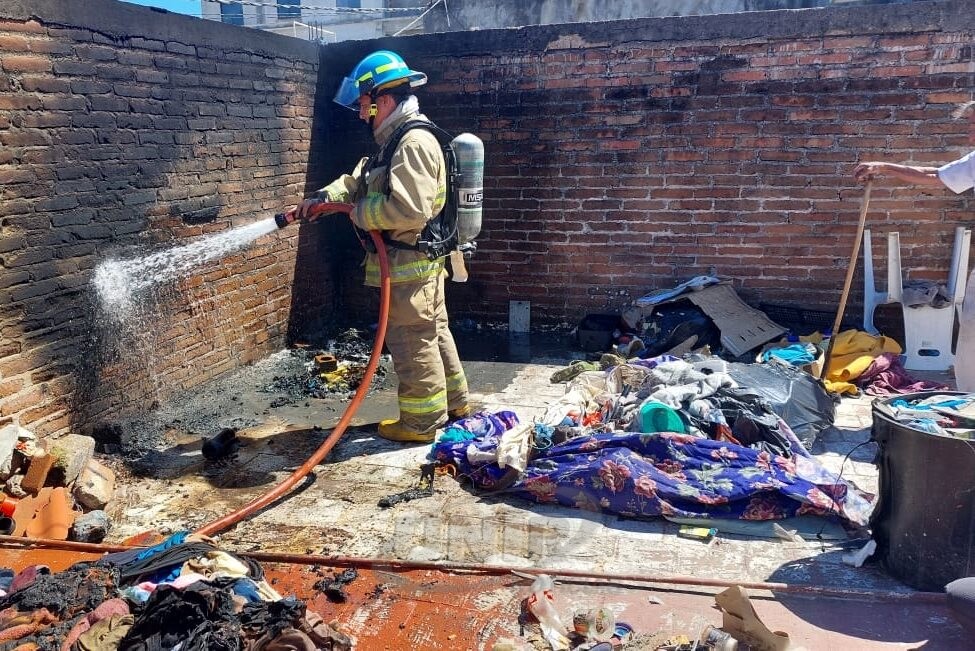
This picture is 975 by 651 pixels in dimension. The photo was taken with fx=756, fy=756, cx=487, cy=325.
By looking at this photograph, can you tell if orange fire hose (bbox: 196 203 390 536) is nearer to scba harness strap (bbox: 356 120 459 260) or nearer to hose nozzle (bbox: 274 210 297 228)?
hose nozzle (bbox: 274 210 297 228)

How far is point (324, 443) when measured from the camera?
440cm

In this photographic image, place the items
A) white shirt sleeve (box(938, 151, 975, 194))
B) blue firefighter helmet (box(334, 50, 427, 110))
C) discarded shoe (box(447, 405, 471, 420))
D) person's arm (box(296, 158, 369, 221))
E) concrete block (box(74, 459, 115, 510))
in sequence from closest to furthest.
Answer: concrete block (box(74, 459, 115, 510)) < white shirt sleeve (box(938, 151, 975, 194)) < blue firefighter helmet (box(334, 50, 427, 110)) < person's arm (box(296, 158, 369, 221)) < discarded shoe (box(447, 405, 471, 420))

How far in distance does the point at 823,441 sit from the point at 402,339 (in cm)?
273

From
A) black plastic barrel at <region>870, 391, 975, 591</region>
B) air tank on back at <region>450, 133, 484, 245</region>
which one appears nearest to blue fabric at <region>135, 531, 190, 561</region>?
air tank on back at <region>450, 133, 484, 245</region>

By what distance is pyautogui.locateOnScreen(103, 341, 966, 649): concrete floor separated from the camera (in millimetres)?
3385

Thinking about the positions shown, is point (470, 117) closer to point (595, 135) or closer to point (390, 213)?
point (595, 135)

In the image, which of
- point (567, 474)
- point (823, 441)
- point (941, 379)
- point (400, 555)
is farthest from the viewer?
point (941, 379)

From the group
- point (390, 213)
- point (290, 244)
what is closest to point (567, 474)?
point (390, 213)

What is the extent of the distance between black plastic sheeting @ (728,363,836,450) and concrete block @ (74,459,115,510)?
12.0 ft

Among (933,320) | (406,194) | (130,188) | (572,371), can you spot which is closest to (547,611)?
(406,194)

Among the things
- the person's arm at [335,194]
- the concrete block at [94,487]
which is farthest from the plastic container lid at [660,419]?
the concrete block at [94,487]

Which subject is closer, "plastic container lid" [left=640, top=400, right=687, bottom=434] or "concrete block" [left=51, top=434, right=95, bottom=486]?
"concrete block" [left=51, top=434, right=95, bottom=486]

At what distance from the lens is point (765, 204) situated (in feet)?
21.7

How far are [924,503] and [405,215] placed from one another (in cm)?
295
